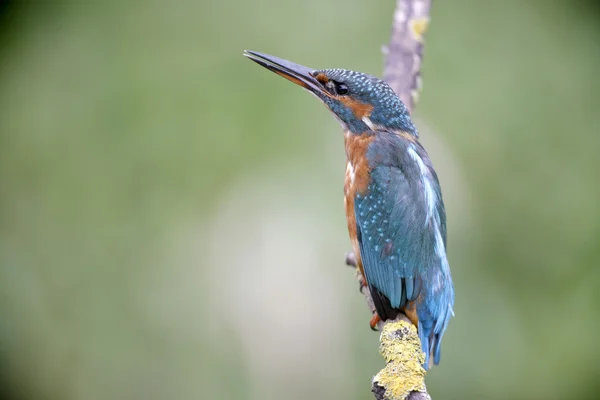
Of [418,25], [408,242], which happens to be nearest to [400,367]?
[408,242]

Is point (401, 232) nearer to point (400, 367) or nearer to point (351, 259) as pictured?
point (351, 259)

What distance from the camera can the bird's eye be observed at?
2.67 meters

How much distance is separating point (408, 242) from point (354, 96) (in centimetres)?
66

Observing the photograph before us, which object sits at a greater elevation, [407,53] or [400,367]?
[407,53]

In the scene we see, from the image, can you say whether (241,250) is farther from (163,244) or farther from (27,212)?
(27,212)

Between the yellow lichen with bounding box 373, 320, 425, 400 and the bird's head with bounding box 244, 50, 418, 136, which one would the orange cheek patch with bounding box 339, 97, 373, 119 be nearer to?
the bird's head with bounding box 244, 50, 418, 136

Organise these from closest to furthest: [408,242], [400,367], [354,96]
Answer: [400,367], [408,242], [354,96]

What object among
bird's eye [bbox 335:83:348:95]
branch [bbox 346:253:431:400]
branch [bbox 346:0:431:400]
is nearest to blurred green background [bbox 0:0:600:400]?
branch [bbox 346:0:431:400]

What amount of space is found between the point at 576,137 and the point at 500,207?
66cm

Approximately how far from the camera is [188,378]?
3.48 m

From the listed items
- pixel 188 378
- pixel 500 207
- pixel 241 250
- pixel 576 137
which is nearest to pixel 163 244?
pixel 241 250

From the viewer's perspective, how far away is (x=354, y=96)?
2.66m

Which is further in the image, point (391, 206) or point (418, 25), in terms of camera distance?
point (418, 25)

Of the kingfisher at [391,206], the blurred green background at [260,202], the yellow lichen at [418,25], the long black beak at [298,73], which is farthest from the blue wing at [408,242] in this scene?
the blurred green background at [260,202]
